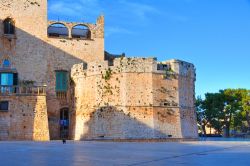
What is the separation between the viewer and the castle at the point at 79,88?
30.0 metres

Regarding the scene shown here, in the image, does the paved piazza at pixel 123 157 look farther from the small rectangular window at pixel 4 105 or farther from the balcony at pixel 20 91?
the balcony at pixel 20 91

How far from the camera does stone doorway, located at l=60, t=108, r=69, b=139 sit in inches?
1361

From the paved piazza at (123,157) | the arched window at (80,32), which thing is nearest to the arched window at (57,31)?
the arched window at (80,32)

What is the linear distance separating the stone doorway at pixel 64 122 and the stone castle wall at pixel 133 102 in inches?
120

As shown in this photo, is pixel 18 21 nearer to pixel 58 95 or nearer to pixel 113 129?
pixel 58 95

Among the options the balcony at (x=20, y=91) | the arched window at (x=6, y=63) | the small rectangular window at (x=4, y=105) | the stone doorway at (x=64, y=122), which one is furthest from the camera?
the stone doorway at (x=64, y=122)

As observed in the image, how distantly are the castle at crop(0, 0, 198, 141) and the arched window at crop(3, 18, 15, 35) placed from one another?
0.02 m

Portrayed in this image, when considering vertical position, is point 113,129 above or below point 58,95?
below

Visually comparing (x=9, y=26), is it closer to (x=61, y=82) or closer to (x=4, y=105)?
(x=61, y=82)

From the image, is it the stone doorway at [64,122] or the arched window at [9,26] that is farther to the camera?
the stone doorway at [64,122]

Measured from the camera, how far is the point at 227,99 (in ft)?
164

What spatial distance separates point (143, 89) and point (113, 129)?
11.9 feet

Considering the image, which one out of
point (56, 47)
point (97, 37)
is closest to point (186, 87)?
point (97, 37)

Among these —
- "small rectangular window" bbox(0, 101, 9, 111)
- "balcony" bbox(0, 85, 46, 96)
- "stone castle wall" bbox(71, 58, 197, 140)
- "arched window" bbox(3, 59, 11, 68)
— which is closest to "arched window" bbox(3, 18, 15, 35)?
"arched window" bbox(3, 59, 11, 68)
